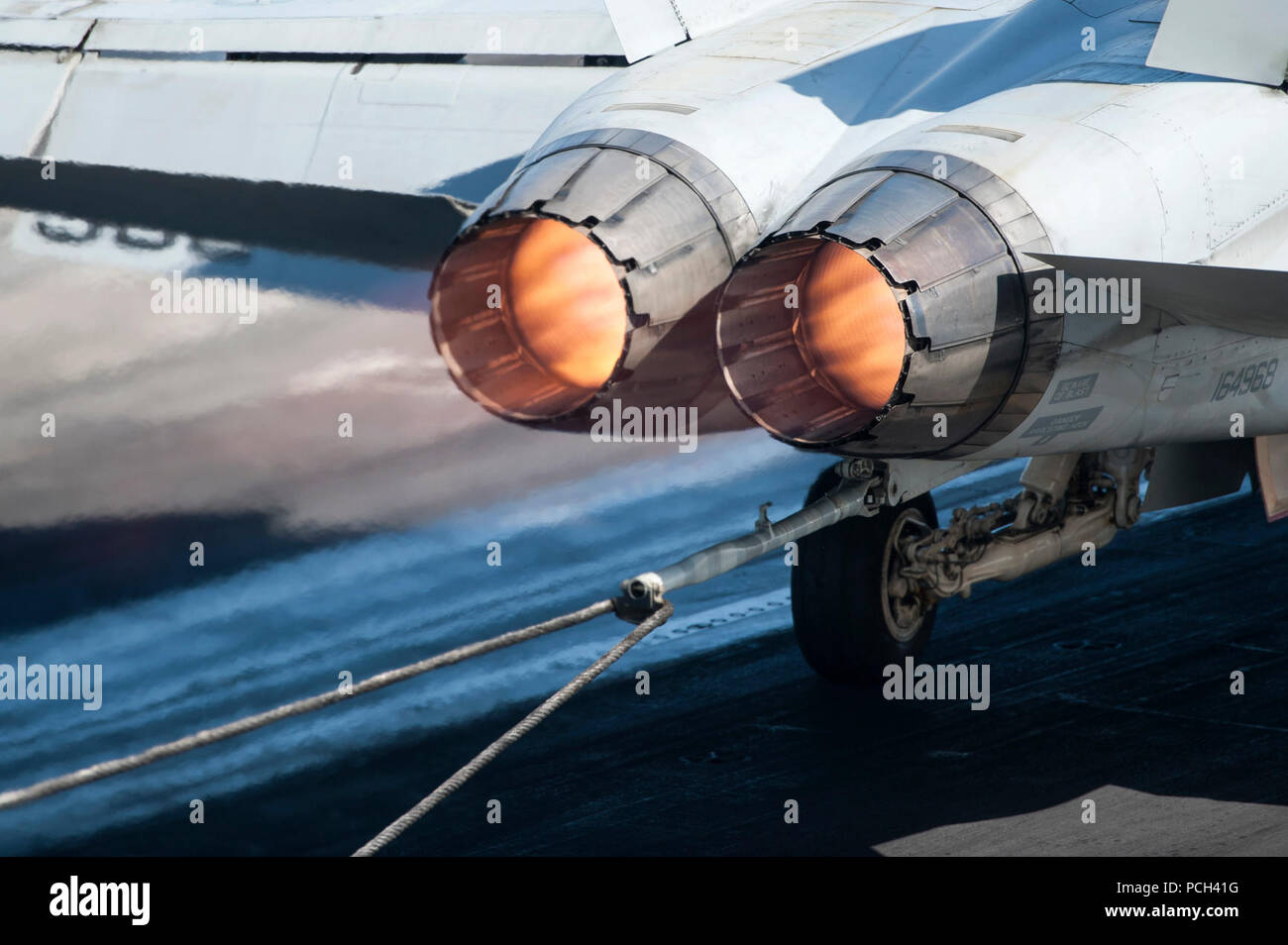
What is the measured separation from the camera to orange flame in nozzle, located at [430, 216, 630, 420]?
236 inches

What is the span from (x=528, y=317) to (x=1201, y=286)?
2.54m

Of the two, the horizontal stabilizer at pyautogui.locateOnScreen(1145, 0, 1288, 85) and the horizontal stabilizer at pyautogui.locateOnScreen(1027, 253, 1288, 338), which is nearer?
the horizontal stabilizer at pyautogui.locateOnScreen(1027, 253, 1288, 338)

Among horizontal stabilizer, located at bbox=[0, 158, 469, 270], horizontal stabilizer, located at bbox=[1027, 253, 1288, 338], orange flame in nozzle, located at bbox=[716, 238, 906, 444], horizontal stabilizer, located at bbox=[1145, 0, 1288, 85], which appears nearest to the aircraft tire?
orange flame in nozzle, located at bbox=[716, 238, 906, 444]

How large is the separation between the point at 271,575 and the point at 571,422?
6.34 meters

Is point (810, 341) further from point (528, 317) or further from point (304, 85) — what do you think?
point (304, 85)

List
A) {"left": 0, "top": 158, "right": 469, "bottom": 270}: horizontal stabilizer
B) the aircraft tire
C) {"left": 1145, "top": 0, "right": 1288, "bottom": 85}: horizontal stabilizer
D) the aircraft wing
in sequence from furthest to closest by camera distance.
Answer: {"left": 0, "top": 158, "right": 469, "bottom": 270}: horizontal stabilizer < the aircraft tire < the aircraft wing < {"left": 1145, "top": 0, "right": 1288, "bottom": 85}: horizontal stabilizer

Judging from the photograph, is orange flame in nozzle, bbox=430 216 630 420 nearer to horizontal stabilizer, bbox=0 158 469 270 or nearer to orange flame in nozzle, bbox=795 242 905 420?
orange flame in nozzle, bbox=795 242 905 420

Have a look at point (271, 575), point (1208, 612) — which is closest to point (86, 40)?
point (271, 575)

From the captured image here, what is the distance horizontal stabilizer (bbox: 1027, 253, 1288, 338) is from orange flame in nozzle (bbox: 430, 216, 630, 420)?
1738mm

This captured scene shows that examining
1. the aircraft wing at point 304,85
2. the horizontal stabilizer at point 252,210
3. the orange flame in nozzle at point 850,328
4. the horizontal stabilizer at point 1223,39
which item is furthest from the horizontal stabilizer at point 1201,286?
the horizontal stabilizer at point 252,210

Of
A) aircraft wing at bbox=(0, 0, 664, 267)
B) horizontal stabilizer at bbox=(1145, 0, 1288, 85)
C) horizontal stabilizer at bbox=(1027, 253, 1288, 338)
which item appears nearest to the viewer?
horizontal stabilizer at bbox=(1027, 253, 1288, 338)

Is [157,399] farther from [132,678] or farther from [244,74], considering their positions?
[244,74]

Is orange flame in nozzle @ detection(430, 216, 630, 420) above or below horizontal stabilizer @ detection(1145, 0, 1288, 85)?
below
